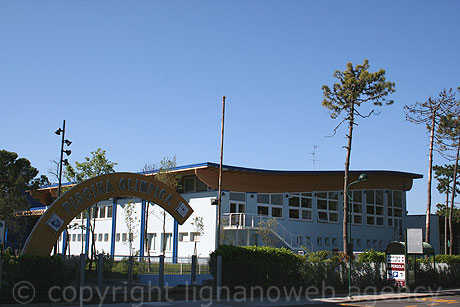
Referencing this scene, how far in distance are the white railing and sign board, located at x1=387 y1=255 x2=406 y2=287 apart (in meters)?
12.3

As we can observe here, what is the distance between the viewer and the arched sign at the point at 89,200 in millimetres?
19203

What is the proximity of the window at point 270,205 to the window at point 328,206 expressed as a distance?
15.2ft

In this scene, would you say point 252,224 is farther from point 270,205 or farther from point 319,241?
point 319,241

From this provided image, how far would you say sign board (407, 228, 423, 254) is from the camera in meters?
27.0

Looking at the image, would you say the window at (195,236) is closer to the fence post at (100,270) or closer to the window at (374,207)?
the window at (374,207)

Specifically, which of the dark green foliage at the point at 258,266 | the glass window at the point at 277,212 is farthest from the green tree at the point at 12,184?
the dark green foliage at the point at 258,266

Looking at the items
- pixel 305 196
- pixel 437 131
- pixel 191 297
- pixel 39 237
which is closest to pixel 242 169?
pixel 305 196

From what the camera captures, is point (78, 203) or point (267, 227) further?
point (267, 227)

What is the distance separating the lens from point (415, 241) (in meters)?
27.3

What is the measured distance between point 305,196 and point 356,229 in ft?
23.5

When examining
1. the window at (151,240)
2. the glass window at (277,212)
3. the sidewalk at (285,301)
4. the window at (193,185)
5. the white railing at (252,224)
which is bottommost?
the sidewalk at (285,301)

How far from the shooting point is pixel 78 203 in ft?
66.7

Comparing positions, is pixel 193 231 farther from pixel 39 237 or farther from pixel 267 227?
pixel 39 237

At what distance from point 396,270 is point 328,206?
19.8 meters
